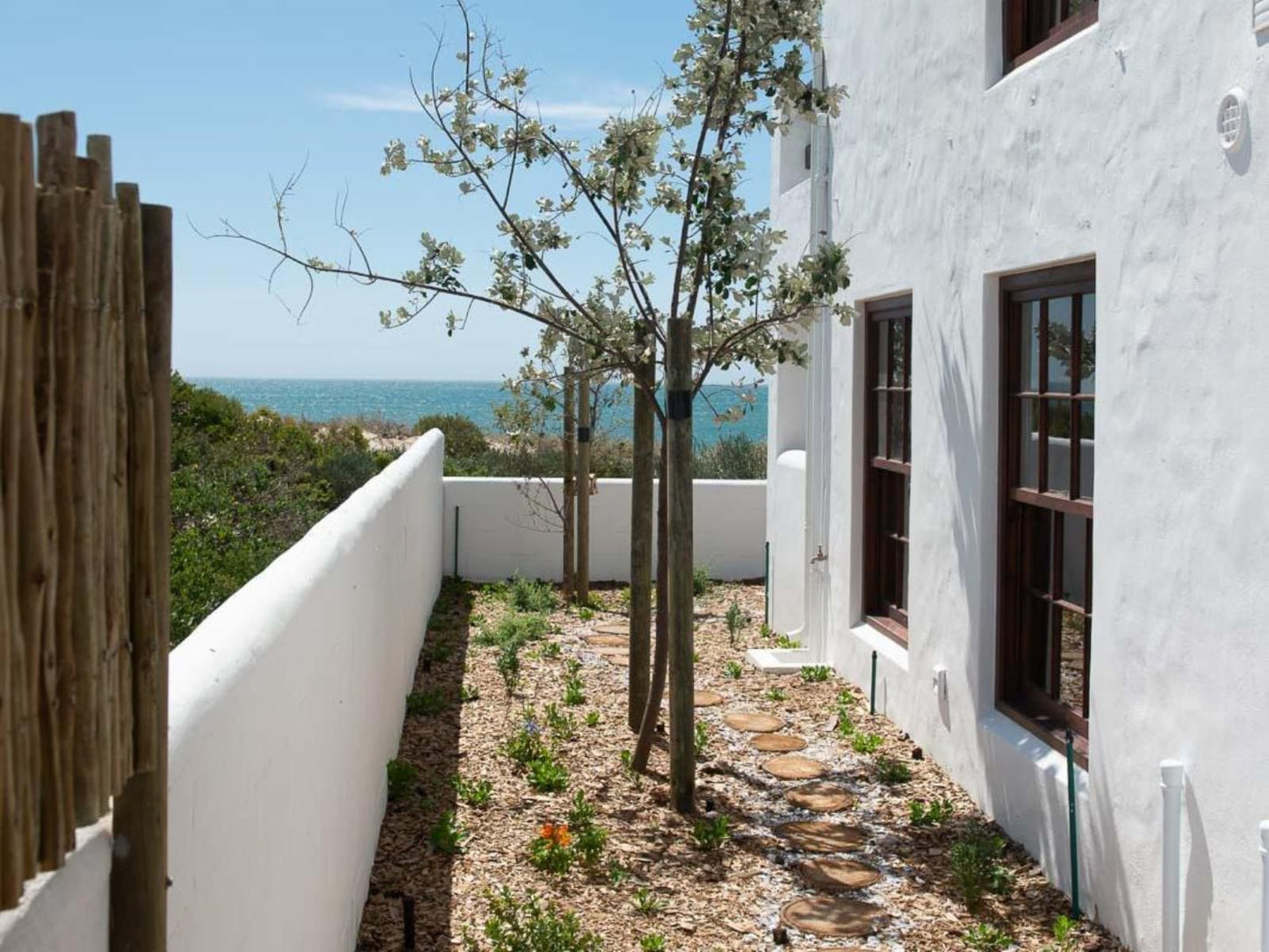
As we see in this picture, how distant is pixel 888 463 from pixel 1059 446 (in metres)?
2.35

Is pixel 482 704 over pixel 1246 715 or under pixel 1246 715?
under

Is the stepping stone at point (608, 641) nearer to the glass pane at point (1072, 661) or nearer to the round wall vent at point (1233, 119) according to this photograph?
the glass pane at point (1072, 661)

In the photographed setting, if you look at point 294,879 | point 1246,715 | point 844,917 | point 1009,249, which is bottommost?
point 844,917

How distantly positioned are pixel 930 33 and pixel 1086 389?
2.44 meters

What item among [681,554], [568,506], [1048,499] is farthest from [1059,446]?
[568,506]

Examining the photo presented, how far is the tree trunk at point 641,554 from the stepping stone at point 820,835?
156 cm

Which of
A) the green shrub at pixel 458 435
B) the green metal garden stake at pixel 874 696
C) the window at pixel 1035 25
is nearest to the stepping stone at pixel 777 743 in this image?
the green metal garden stake at pixel 874 696

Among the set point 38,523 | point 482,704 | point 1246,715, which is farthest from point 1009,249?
point 38,523

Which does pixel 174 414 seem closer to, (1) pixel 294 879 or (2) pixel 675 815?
(2) pixel 675 815

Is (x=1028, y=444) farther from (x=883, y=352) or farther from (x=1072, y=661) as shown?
(x=883, y=352)

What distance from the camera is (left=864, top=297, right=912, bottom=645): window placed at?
7.78m

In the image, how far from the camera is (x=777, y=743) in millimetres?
7484

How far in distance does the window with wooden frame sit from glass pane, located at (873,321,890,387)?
2005 millimetres

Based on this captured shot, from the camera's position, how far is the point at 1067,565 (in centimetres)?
564
